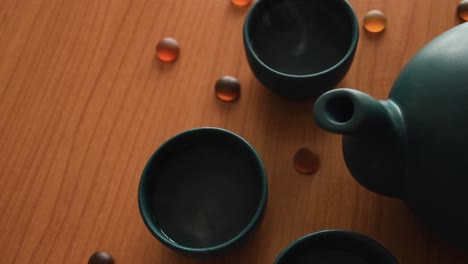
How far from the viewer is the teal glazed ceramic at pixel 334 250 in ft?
1.82

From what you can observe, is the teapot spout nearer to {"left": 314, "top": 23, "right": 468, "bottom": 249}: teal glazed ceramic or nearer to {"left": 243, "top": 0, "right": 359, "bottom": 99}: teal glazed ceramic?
{"left": 314, "top": 23, "right": 468, "bottom": 249}: teal glazed ceramic

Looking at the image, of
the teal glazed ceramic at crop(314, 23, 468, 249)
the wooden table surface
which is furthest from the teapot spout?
the wooden table surface

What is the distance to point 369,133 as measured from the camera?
1.59 feet

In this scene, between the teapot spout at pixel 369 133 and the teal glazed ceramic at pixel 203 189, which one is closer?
the teapot spout at pixel 369 133

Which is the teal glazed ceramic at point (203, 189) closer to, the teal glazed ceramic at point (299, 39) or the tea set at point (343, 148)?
the tea set at point (343, 148)

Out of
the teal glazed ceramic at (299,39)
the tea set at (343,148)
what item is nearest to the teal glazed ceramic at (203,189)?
the tea set at (343,148)

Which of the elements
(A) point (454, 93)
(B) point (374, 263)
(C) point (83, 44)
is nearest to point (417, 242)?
(B) point (374, 263)

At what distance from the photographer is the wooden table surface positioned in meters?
0.63

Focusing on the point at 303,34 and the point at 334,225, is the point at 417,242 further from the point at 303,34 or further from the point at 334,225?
the point at 303,34

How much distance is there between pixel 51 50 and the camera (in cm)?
75

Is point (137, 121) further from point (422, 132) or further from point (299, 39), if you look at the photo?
point (422, 132)

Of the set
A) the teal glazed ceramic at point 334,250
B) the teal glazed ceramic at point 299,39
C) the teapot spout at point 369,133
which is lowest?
the teal glazed ceramic at point 334,250

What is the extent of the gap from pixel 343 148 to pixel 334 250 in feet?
0.38

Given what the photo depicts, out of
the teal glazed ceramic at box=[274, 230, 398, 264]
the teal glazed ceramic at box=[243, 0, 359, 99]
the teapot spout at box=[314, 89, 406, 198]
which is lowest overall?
the teal glazed ceramic at box=[274, 230, 398, 264]
